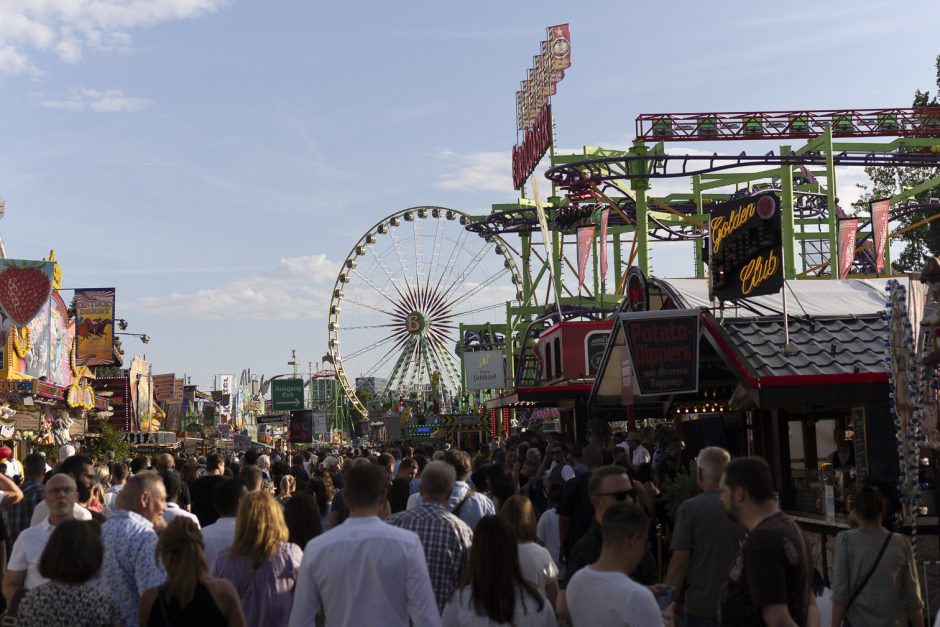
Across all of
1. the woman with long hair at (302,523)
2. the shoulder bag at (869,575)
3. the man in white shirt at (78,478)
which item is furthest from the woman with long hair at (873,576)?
the man in white shirt at (78,478)

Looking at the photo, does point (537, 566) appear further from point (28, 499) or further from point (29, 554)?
point (28, 499)

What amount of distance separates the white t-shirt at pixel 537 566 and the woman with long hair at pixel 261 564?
1110 millimetres

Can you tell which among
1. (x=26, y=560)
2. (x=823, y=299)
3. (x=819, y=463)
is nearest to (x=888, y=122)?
(x=823, y=299)

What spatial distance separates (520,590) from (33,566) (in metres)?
2.84

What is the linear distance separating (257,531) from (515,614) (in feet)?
4.85

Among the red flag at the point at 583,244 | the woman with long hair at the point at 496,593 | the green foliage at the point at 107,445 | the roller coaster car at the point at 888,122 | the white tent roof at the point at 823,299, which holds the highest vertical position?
the roller coaster car at the point at 888,122

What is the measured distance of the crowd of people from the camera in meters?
5.06

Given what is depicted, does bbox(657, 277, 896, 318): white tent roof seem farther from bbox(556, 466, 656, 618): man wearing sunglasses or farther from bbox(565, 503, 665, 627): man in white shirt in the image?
bbox(565, 503, 665, 627): man in white shirt

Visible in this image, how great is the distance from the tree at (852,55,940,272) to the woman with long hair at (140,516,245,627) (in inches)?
1766

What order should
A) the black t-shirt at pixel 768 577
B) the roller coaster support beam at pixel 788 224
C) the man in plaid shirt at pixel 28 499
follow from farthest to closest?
the roller coaster support beam at pixel 788 224, the man in plaid shirt at pixel 28 499, the black t-shirt at pixel 768 577

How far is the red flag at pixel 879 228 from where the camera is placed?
3666cm

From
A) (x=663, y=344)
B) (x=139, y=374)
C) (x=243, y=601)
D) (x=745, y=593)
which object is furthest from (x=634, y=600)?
(x=139, y=374)

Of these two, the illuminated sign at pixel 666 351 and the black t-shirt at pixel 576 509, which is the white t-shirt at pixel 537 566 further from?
the illuminated sign at pixel 666 351

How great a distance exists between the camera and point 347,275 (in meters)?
59.0
